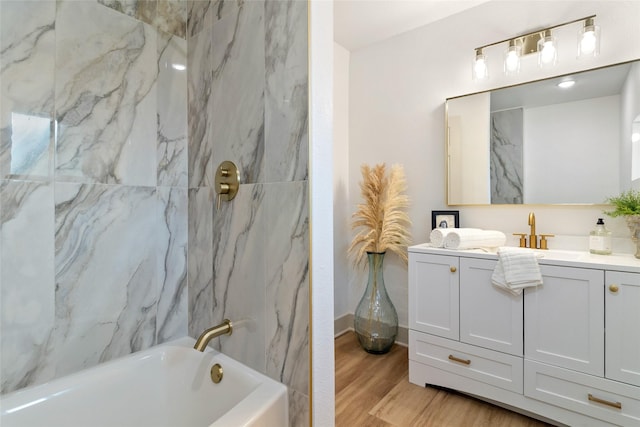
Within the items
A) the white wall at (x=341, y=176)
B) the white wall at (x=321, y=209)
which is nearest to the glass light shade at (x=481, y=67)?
the white wall at (x=341, y=176)

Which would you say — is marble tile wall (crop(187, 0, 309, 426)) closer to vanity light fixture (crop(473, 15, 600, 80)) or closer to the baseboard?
the baseboard

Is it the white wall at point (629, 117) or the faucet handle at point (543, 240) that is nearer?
the white wall at point (629, 117)

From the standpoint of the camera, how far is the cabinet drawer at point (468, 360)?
1.61m

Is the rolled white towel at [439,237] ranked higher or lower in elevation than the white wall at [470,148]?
lower

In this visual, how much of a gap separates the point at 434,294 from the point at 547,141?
1180 mm

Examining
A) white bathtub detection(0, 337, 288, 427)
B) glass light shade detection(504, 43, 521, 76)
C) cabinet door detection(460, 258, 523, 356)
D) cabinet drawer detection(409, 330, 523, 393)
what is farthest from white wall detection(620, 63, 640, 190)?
white bathtub detection(0, 337, 288, 427)

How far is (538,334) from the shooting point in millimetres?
1529

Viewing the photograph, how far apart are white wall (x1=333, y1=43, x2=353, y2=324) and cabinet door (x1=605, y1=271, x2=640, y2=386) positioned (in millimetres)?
1690

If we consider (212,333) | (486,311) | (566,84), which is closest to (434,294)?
(486,311)

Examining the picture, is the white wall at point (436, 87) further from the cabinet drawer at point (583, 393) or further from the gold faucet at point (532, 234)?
the cabinet drawer at point (583, 393)

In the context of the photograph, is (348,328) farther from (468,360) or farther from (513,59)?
(513,59)

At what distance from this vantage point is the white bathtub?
100cm

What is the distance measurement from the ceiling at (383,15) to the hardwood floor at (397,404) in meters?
2.51

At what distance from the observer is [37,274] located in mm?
1087
